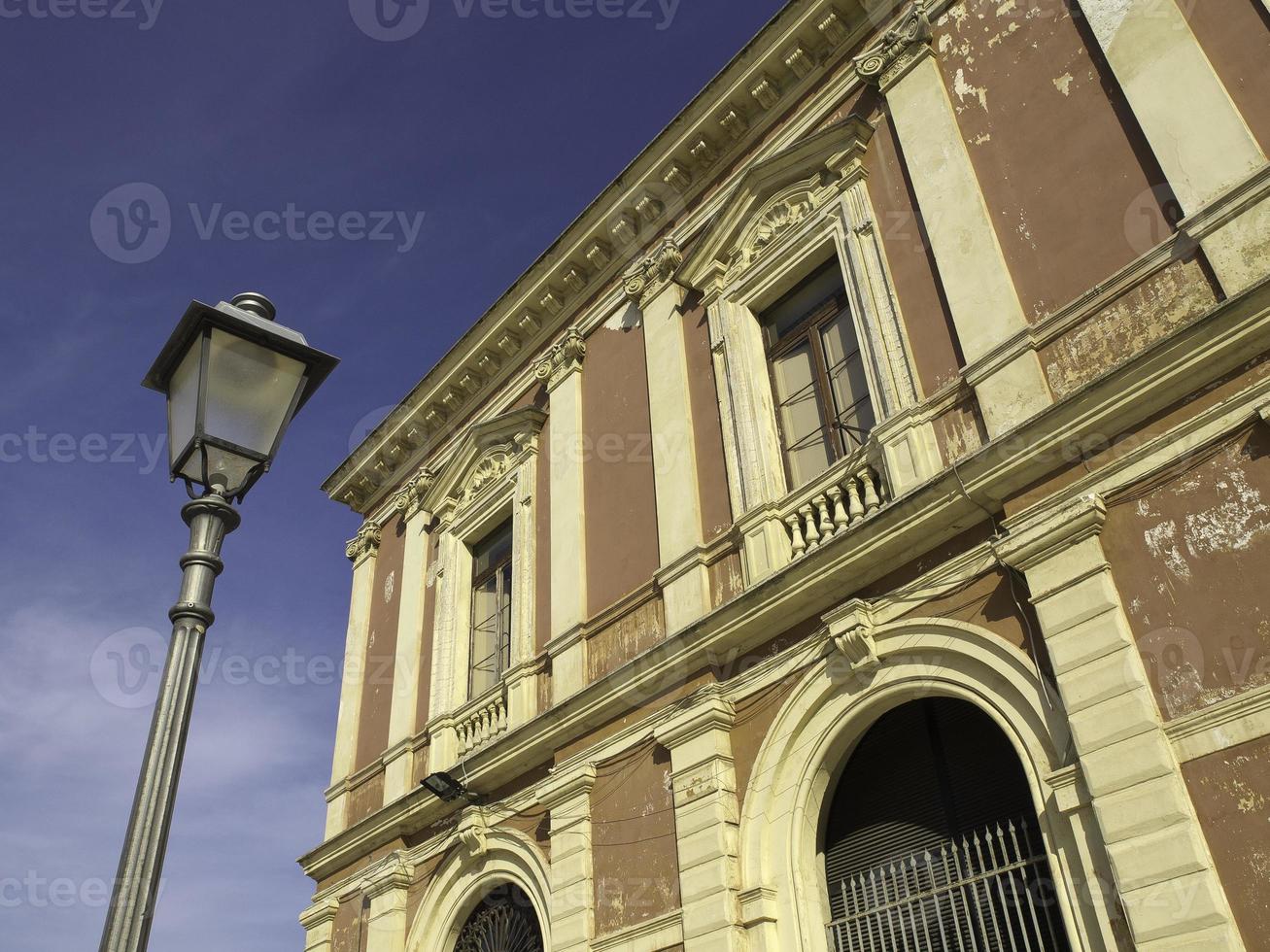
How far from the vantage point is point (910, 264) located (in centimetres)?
852

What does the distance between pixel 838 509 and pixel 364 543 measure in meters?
8.23

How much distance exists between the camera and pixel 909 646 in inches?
283

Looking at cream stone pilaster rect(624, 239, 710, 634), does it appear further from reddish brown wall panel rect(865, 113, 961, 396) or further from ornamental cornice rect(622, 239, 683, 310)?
reddish brown wall panel rect(865, 113, 961, 396)

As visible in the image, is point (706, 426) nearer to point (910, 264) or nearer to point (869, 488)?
point (869, 488)

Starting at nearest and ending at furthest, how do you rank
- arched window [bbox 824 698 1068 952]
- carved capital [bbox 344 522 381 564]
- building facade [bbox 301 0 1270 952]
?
building facade [bbox 301 0 1270 952]
arched window [bbox 824 698 1068 952]
carved capital [bbox 344 522 381 564]

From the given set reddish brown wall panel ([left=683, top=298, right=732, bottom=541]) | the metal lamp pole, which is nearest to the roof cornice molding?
reddish brown wall panel ([left=683, top=298, right=732, bottom=541])

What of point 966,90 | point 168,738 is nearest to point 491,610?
point 966,90

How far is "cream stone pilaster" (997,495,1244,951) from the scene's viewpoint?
5266 mm

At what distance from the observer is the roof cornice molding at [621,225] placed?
33.5ft

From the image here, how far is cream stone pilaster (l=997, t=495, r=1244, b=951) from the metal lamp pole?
4.40 meters

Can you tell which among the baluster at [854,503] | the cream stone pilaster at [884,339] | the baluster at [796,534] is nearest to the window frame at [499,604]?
the baluster at [796,534]

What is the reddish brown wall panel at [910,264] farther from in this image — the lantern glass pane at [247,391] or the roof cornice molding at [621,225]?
the lantern glass pane at [247,391]

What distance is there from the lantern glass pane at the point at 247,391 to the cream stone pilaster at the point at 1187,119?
5165mm

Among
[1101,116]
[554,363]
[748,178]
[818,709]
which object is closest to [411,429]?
[554,363]
